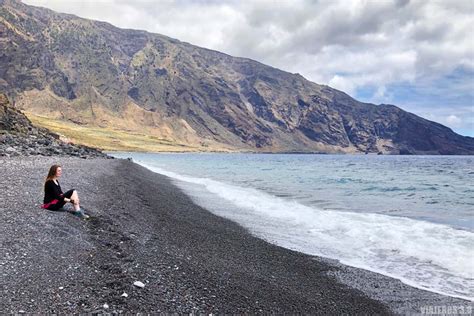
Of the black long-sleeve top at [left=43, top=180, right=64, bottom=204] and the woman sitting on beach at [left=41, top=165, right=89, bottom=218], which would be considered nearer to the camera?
the woman sitting on beach at [left=41, top=165, right=89, bottom=218]

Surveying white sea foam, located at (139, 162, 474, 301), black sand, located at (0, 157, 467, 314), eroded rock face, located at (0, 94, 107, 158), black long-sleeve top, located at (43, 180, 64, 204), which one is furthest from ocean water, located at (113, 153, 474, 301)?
eroded rock face, located at (0, 94, 107, 158)

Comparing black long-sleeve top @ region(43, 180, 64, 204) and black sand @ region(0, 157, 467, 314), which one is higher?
black long-sleeve top @ region(43, 180, 64, 204)

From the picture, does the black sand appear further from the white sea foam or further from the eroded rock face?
the eroded rock face

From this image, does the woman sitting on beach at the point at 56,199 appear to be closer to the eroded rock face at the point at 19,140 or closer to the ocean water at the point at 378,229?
the ocean water at the point at 378,229

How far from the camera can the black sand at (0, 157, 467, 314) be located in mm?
8039

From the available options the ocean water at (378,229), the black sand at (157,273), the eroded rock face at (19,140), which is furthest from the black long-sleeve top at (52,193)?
the eroded rock face at (19,140)

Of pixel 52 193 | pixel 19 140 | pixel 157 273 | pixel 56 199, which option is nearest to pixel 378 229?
pixel 157 273

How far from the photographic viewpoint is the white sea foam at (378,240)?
12.9 metres

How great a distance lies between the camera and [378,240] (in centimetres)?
1773

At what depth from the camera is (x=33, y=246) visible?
32.8 feet

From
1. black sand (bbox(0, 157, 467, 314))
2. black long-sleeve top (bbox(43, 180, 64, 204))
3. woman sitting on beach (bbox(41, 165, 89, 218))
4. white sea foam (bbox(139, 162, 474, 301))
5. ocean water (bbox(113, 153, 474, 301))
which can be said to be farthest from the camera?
black long-sleeve top (bbox(43, 180, 64, 204))

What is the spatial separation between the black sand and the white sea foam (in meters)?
1.26

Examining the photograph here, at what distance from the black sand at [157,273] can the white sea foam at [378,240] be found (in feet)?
4.12

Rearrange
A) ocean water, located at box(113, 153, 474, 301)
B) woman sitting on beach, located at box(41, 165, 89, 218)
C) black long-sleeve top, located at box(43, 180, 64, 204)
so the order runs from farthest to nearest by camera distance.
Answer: black long-sleeve top, located at box(43, 180, 64, 204) < woman sitting on beach, located at box(41, 165, 89, 218) < ocean water, located at box(113, 153, 474, 301)
